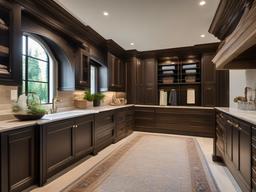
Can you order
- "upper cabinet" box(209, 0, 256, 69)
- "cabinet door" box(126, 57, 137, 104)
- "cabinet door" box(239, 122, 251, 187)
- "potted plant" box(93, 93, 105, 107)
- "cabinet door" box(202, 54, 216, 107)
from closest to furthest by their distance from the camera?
"upper cabinet" box(209, 0, 256, 69), "cabinet door" box(239, 122, 251, 187), "potted plant" box(93, 93, 105, 107), "cabinet door" box(202, 54, 216, 107), "cabinet door" box(126, 57, 137, 104)

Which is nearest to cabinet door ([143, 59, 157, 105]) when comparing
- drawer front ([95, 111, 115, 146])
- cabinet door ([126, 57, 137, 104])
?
cabinet door ([126, 57, 137, 104])

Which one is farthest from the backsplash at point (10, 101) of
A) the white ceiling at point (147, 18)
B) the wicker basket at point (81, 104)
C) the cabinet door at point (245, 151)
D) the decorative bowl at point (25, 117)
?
the cabinet door at point (245, 151)

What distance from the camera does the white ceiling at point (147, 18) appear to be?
286 centimetres

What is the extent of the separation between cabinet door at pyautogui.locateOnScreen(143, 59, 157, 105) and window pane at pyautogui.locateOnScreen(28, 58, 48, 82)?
11.6ft

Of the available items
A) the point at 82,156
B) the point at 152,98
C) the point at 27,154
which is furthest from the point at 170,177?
the point at 152,98

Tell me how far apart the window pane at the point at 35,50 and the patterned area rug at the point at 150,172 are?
2.33 metres

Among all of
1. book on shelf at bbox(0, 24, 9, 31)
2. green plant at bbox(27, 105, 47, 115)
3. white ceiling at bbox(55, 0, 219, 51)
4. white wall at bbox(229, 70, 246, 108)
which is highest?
white ceiling at bbox(55, 0, 219, 51)

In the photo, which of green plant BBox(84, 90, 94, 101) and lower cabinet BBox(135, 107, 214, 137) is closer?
green plant BBox(84, 90, 94, 101)

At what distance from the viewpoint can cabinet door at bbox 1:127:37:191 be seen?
1.81 metres

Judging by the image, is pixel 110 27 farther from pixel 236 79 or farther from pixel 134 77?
pixel 236 79

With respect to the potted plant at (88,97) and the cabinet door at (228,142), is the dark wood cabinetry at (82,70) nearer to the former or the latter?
the potted plant at (88,97)

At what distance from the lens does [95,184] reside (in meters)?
2.29

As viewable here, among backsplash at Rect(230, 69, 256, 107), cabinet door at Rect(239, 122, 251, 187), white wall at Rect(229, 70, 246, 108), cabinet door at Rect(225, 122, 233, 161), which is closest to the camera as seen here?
cabinet door at Rect(239, 122, 251, 187)

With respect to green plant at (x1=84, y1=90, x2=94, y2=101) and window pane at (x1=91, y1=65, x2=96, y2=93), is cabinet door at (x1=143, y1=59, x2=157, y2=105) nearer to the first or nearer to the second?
window pane at (x1=91, y1=65, x2=96, y2=93)
